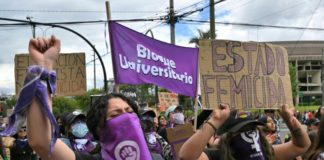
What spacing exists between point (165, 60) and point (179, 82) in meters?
0.35

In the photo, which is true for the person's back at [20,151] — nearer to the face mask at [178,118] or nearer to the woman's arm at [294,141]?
the face mask at [178,118]

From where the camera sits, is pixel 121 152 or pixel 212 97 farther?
pixel 212 97

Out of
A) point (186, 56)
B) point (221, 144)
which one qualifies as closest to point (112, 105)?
point (221, 144)

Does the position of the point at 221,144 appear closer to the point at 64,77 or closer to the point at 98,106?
the point at 98,106

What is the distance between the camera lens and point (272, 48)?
20.9 ft

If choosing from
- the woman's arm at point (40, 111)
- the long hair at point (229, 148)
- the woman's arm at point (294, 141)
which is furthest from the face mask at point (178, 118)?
the woman's arm at point (40, 111)

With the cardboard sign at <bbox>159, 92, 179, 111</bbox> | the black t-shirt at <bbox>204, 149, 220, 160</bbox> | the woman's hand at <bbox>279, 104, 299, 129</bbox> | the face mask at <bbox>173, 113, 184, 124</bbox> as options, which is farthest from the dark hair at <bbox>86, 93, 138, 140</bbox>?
the cardboard sign at <bbox>159, 92, 179, 111</bbox>

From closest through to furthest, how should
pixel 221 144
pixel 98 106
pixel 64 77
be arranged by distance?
pixel 98 106 → pixel 221 144 → pixel 64 77

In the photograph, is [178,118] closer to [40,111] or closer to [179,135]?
[179,135]

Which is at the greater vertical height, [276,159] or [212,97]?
[212,97]

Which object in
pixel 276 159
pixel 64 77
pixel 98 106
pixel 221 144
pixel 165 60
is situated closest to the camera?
pixel 98 106

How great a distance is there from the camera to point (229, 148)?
3285mm

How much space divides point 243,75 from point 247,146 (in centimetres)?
292

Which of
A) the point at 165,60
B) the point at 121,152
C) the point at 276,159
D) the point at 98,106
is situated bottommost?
the point at 276,159
